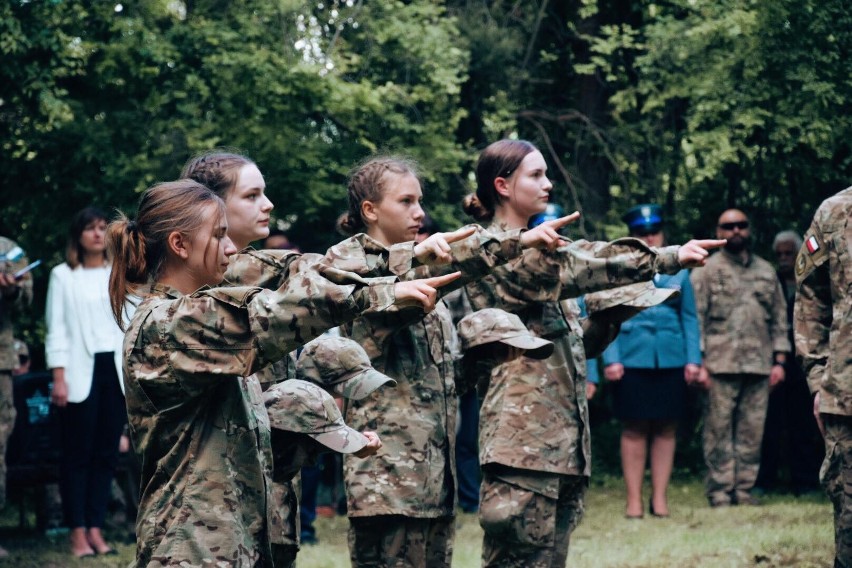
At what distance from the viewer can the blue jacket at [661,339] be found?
33.2ft

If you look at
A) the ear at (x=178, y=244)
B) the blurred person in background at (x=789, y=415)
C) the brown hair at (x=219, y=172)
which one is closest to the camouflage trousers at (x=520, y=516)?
the brown hair at (x=219, y=172)

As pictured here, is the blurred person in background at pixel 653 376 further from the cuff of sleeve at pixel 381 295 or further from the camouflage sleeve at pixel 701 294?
the cuff of sleeve at pixel 381 295

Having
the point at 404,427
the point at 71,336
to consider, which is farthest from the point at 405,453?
the point at 71,336

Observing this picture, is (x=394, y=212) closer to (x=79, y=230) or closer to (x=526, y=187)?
(x=526, y=187)

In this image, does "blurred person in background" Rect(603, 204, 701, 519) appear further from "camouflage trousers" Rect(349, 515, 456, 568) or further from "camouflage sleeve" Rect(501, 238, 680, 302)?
"camouflage trousers" Rect(349, 515, 456, 568)

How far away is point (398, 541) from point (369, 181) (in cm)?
154

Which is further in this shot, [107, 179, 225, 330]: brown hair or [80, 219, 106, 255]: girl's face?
[80, 219, 106, 255]: girl's face

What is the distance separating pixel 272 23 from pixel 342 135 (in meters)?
1.26

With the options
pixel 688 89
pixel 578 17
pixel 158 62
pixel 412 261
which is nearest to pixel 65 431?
pixel 158 62

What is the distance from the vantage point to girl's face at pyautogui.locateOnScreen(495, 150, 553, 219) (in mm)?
5680

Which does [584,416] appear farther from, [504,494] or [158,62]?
[158,62]

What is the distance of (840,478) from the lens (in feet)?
17.1

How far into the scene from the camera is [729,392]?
35.1 ft

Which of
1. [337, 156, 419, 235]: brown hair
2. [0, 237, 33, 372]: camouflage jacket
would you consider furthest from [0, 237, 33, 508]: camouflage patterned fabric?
[337, 156, 419, 235]: brown hair
